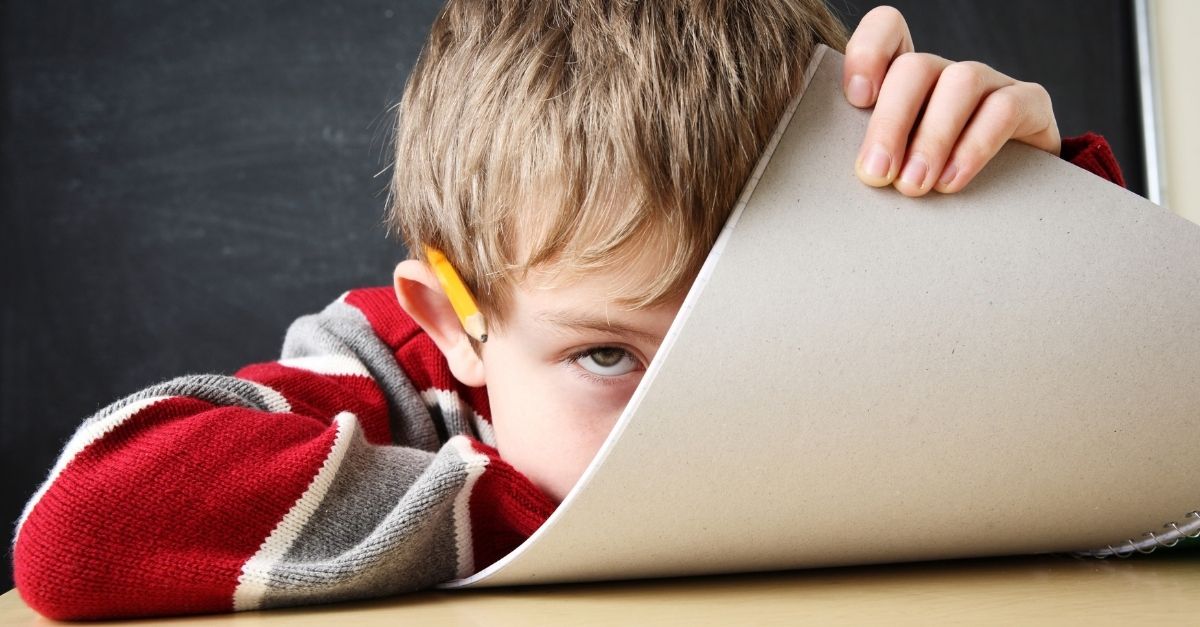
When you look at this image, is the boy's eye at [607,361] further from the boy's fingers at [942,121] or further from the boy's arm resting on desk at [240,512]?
the boy's fingers at [942,121]

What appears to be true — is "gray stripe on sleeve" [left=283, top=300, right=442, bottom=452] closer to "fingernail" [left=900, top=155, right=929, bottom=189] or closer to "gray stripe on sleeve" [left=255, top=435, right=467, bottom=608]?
"gray stripe on sleeve" [left=255, top=435, right=467, bottom=608]

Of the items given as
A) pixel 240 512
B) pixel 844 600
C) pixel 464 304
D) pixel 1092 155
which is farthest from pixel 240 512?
pixel 1092 155

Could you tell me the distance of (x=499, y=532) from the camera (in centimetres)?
61

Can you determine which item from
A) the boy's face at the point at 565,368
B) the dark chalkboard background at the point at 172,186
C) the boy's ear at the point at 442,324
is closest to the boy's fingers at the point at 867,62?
the boy's face at the point at 565,368

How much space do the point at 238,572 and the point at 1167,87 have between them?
1876mm

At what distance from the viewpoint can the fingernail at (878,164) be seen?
47cm

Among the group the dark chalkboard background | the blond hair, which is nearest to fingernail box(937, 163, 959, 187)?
the blond hair

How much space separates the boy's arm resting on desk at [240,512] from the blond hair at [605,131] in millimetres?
140

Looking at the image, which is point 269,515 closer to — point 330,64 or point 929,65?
point 929,65

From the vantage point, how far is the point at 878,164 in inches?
18.5

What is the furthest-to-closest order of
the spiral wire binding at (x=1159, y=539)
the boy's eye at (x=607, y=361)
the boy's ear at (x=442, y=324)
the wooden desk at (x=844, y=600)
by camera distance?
the boy's ear at (x=442, y=324), the boy's eye at (x=607, y=361), the spiral wire binding at (x=1159, y=539), the wooden desk at (x=844, y=600)

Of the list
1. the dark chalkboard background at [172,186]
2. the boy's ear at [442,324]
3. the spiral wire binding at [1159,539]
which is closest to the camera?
the spiral wire binding at [1159,539]

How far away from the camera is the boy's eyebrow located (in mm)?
618

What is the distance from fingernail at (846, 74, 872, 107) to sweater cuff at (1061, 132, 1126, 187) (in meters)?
0.24
